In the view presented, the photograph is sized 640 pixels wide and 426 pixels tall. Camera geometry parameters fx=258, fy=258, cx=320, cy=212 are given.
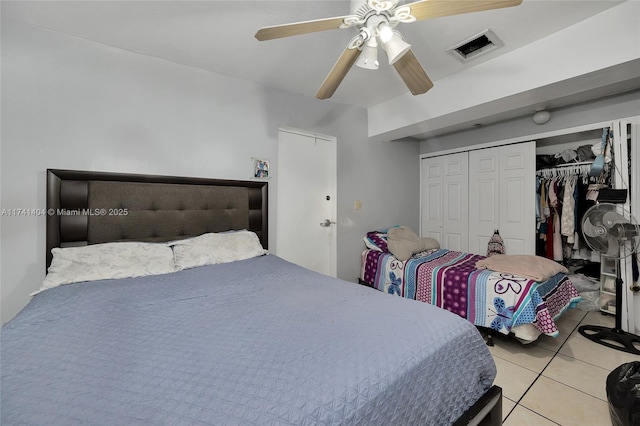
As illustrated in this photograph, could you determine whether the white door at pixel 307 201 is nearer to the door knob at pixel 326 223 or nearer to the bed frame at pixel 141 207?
the door knob at pixel 326 223

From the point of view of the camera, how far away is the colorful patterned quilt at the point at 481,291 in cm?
194

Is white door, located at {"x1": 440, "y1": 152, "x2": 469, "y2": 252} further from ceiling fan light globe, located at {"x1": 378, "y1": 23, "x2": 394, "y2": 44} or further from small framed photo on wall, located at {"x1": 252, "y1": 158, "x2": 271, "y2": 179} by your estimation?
ceiling fan light globe, located at {"x1": 378, "y1": 23, "x2": 394, "y2": 44}

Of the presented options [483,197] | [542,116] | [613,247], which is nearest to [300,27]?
[613,247]

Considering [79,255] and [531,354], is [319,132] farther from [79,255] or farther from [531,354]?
[531,354]

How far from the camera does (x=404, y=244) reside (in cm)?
297

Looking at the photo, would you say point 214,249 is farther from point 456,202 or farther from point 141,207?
point 456,202

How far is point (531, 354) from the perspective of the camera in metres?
2.05

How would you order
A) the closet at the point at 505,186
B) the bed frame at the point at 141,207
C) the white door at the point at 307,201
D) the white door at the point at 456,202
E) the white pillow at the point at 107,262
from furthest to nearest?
the white door at the point at 456,202, the white door at the point at 307,201, the closet at the point at 505,186, the bed frame at the point at 141,207, the white pillow at the point at 107,262

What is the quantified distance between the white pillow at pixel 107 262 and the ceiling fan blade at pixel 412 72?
1.97m

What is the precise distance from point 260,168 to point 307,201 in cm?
71

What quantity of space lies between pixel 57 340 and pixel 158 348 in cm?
39

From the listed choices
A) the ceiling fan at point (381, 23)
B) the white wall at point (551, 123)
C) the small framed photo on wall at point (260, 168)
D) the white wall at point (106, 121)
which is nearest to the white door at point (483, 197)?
the white wall at point (551, 123)

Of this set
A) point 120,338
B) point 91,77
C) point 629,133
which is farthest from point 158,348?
point 629,133

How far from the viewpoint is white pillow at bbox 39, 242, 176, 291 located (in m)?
1.52
